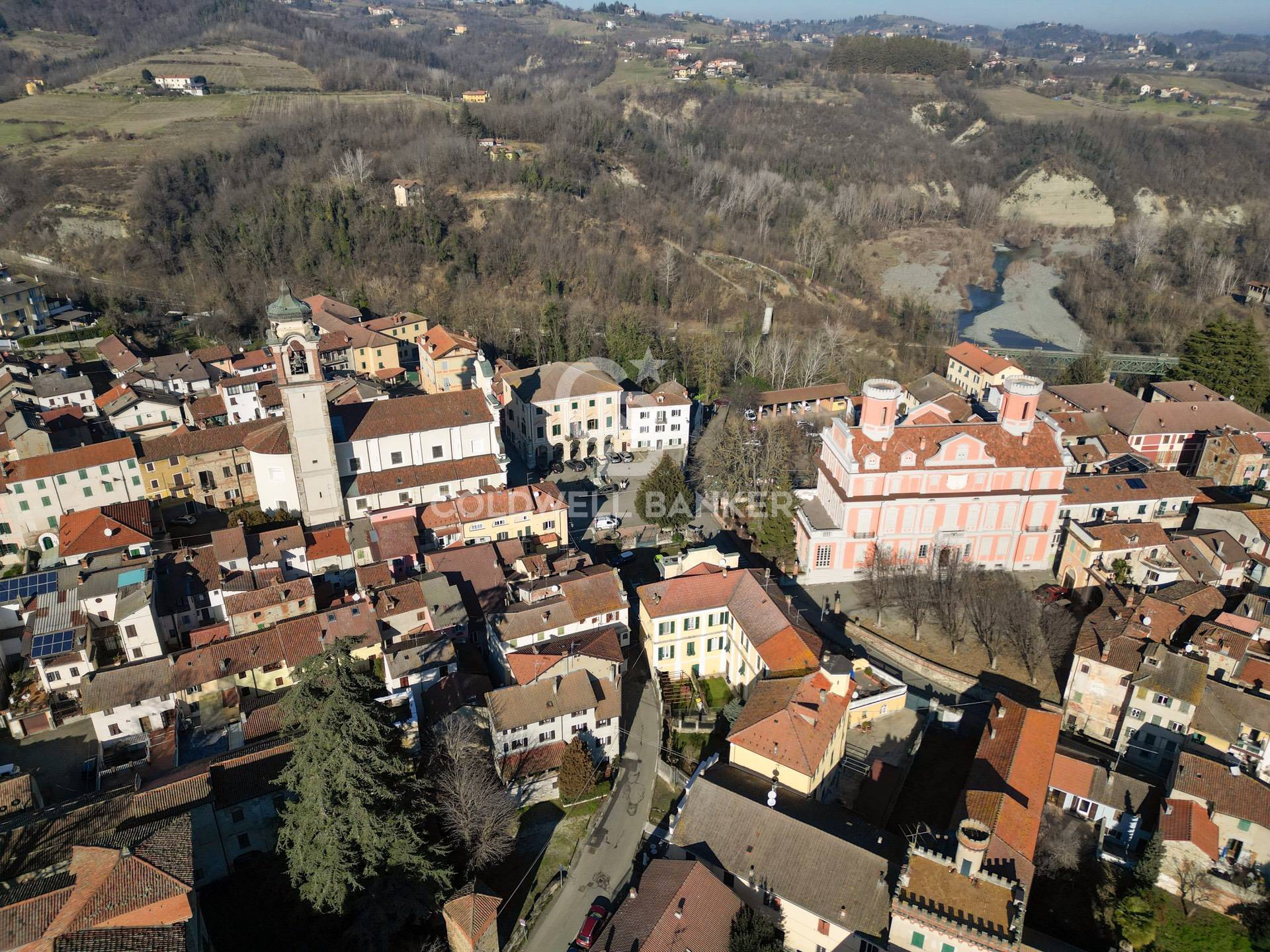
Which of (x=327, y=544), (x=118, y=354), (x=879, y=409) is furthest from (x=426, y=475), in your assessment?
(x=118, y=354)

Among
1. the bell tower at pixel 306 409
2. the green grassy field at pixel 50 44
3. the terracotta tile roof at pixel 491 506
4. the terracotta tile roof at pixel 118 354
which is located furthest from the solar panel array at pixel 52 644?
the green grassy field at pixel 50 44

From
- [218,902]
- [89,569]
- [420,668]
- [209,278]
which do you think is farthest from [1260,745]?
[209,278]

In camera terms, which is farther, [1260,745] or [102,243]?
[102,243]

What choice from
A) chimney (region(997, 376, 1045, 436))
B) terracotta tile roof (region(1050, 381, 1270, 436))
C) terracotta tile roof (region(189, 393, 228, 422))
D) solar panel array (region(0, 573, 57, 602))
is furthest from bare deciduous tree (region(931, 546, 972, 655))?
terracotta tile roof (region(189, 393, 228, 422))

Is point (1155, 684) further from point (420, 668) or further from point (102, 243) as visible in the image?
point (102, 243)

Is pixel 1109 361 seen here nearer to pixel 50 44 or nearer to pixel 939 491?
pixel 939 491

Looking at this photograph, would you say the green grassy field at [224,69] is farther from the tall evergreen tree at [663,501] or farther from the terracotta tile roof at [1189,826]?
the terracotta tile roof at [1189,826]

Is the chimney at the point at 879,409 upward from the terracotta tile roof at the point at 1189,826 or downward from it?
upward

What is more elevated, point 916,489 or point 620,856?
point 916,489
